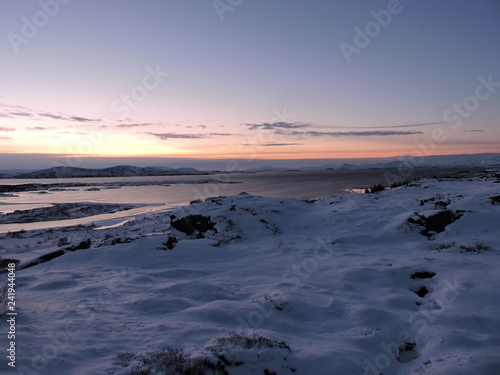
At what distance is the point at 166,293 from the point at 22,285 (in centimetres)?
508

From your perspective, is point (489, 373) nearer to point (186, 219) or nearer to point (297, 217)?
point (297, 217)

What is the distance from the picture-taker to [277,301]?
859cm

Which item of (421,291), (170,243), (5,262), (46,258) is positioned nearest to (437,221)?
(421,291)

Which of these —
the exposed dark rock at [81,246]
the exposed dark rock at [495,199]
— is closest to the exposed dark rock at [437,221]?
the exposed dark rock at [495,199]

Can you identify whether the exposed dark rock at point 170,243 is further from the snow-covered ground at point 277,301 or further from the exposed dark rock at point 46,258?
the exposed dark rock at point 46,258

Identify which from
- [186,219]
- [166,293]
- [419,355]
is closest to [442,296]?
[419,355]

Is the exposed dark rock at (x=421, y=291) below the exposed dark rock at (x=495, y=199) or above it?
below

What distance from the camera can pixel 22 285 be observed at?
1023cm

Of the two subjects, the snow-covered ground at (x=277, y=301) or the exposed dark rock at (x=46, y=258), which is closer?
the snow-covered ground at (x=277, y=301)

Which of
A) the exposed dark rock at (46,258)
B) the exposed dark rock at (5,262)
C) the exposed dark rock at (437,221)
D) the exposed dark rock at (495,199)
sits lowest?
the exposed dark rock at (5,262)

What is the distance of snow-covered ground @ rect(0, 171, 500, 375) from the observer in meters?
5.88

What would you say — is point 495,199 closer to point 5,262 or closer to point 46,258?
point 46,258

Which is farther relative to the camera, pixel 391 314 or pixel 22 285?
pixel 22 285

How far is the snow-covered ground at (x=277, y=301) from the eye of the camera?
19.3ft
